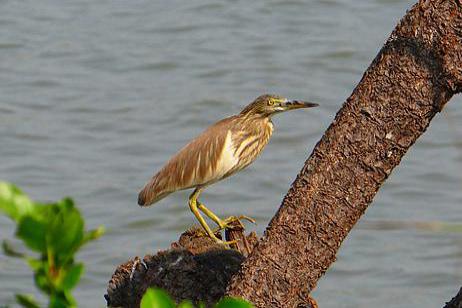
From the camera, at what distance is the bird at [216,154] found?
621 cm

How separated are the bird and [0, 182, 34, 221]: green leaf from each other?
424cm

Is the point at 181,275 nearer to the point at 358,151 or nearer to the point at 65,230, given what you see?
the point at 358,151

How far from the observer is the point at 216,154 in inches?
248

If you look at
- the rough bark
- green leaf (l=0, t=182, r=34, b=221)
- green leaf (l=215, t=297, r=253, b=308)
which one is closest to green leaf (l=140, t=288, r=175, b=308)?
green leaf (l=215, t=297, r=253, b=308)

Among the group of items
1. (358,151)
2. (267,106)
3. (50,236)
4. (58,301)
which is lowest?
(267,106)

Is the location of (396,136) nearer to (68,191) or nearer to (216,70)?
(68,191)

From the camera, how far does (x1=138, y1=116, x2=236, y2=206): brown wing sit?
20.3 ft

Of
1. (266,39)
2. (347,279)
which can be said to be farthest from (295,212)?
(266,39)

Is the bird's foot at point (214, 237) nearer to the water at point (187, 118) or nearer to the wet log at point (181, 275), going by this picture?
the wet log at point (181, 275)

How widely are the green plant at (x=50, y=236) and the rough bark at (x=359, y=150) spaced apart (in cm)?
211

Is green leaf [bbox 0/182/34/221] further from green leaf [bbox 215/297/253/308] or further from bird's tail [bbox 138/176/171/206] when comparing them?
bird's tail [bbox 138/176/171/206]

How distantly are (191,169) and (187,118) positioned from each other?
513 centimetres

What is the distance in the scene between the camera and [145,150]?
10883 mm

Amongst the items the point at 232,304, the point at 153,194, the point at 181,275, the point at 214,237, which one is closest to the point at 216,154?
the point at 153,194
